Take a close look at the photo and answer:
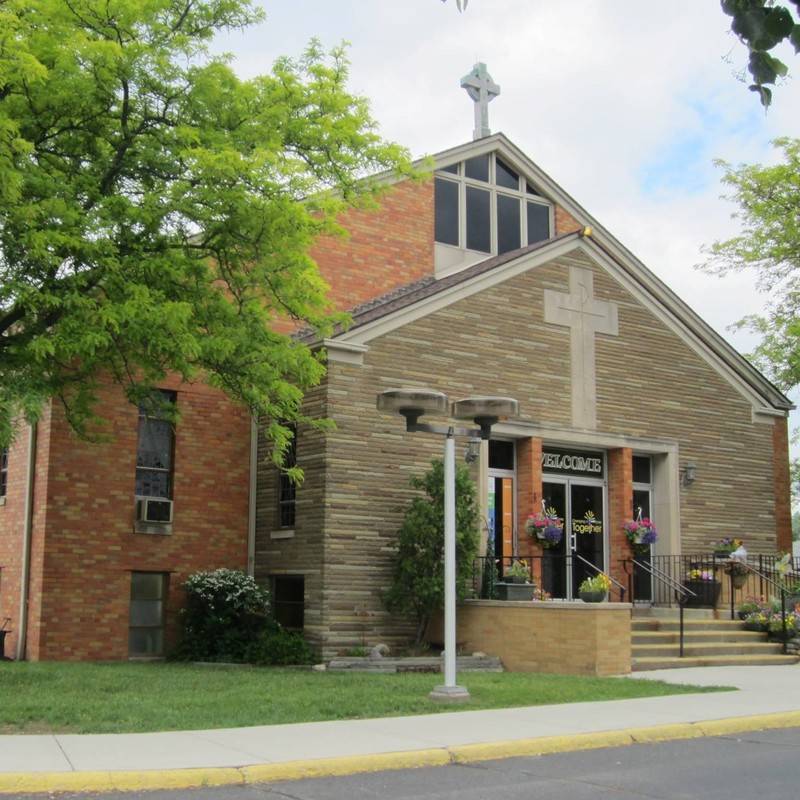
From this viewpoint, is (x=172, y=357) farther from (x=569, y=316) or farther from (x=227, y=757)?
(x=569, y=316)

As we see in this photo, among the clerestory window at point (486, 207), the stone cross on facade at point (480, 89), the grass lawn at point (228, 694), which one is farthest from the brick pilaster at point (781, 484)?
the grass lawn at point (228, 694)

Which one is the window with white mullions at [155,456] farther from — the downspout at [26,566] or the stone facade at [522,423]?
the stone facade at [522,423]

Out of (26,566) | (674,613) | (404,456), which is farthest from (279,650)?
(674,613)

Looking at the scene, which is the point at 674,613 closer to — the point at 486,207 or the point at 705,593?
the point at 705,593

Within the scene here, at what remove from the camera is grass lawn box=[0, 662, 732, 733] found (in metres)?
10.5

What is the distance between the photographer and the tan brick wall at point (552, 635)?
15984mm

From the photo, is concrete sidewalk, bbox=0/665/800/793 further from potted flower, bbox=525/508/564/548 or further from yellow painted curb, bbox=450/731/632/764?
potted flower, bbox=525/508/564/548

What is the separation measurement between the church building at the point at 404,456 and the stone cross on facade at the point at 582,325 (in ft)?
0.14

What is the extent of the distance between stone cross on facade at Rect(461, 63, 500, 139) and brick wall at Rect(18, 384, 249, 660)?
34.0ft

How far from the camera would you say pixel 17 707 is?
1086 centimetres

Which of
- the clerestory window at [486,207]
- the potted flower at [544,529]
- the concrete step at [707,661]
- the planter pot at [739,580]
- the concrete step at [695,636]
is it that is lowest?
the concrete step at [707,661]

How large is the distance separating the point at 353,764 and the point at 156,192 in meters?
7.94

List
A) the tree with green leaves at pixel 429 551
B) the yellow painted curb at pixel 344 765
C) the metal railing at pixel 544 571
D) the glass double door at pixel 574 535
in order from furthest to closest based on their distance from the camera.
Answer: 1. the glass double door at pixel 574 535
2. the metal railing at pixel 544 571
3. the tree with green leaves at pixel 429 551
4. the yellow painted curb at pixel 344 765

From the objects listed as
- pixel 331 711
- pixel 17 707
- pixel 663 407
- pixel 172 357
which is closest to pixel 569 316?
pixel 663 407
